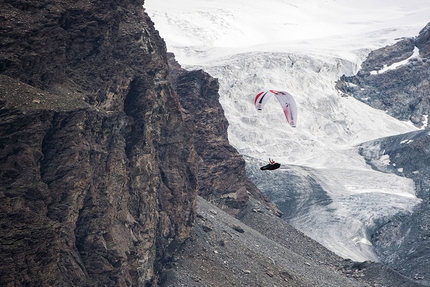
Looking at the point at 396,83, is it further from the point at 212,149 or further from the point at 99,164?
the point at 99,164

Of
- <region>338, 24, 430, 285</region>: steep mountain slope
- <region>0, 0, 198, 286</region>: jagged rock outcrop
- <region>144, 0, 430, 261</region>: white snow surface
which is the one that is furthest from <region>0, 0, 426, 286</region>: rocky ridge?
<region>144, 0, 430, 261</region>: white snow surface

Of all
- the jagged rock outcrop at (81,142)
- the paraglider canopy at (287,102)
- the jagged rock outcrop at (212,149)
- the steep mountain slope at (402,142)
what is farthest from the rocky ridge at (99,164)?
the steep mountain slope at (402,142)

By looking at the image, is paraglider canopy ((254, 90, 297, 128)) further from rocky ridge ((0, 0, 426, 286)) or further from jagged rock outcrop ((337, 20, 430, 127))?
jagged rock outcrop ((337, 20, 430, 127))

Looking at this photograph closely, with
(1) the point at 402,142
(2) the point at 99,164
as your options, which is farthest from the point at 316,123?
(2) the point at 99,164

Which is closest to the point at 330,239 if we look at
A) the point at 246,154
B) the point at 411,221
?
the point at 411,221

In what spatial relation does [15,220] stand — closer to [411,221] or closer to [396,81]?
[411,221]

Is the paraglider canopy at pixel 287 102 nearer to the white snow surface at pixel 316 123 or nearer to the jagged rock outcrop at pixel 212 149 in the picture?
the jagged rock outcrop at pixel 212 149
